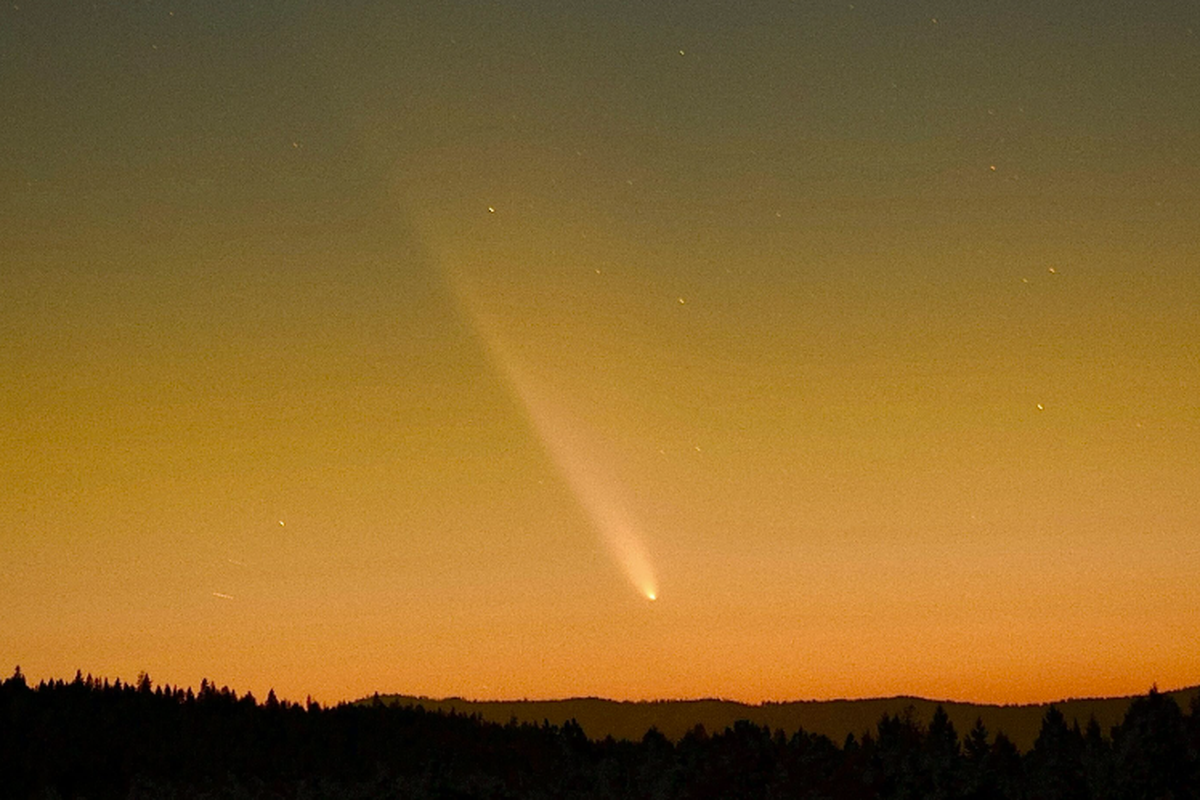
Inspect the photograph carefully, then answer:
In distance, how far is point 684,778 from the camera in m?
24.0

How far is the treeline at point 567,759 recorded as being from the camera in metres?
20.4

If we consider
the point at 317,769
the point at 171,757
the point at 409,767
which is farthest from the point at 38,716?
the point at 409,767

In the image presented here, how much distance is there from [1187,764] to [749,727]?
26.3 feet

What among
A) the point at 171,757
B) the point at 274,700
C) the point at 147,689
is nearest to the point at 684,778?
the point at 171,757

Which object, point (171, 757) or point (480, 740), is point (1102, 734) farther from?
point (171, 757)

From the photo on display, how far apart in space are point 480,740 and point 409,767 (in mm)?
6491

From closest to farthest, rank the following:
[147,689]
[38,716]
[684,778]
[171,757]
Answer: [684,778]
[171,757]
[38,716]
[147,689]

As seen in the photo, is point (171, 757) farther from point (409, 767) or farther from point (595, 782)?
point (595, 782)

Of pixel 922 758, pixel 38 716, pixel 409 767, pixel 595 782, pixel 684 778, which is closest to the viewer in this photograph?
pixel 922 758

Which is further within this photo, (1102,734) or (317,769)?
(317,769)

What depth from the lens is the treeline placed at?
20.4 m

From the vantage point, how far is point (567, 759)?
27.9 m

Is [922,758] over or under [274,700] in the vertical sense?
under

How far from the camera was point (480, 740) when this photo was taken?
1747 inches
